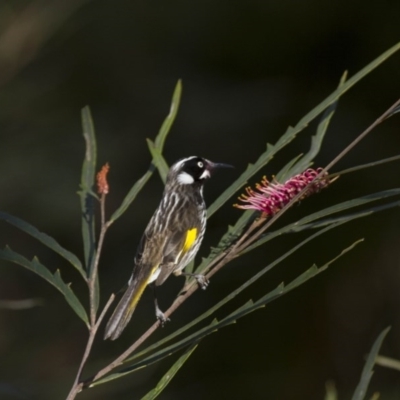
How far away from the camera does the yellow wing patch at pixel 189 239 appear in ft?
10.0

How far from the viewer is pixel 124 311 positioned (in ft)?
8.56

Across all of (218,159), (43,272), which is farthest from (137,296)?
(218,159)

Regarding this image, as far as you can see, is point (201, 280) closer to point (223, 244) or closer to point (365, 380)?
point (223, 244)

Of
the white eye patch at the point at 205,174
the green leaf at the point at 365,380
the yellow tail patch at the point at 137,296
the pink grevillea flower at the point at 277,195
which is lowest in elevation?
the green leaf at the point at 365,380

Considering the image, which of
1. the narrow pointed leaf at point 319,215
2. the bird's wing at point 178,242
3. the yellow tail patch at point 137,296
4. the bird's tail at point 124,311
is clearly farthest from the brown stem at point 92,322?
the bird's wing at point 178,242

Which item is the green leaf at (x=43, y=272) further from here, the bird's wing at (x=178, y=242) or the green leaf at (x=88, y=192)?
the bird's wing at (x=178, y=242)

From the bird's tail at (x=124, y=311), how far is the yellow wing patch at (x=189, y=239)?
0.21m

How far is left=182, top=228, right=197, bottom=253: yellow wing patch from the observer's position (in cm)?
306

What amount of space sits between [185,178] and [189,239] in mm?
450

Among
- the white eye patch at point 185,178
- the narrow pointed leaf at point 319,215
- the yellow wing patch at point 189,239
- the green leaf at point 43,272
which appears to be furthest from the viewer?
the white eye patch at point 185,178

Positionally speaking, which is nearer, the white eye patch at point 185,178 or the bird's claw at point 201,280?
the bird's claw at point 201,280

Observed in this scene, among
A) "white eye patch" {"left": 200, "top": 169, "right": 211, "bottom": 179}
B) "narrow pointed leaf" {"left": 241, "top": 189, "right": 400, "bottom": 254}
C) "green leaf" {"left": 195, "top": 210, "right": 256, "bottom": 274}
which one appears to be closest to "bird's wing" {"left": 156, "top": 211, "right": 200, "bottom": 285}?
"white eye patch" {"left": 200, "top": 169, "right": 211, "bottom": 179}

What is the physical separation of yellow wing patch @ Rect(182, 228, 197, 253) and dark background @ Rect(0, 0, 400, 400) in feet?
3.13

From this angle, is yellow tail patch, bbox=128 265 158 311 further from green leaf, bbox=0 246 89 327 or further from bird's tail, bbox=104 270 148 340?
green leaf, bbox=0 246 89 327
